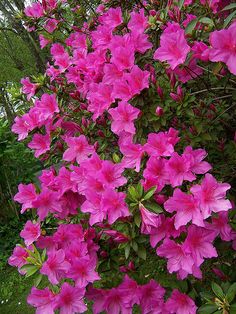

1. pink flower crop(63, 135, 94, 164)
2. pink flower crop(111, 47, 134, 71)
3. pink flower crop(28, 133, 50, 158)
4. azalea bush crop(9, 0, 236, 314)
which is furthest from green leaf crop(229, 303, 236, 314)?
pink flower crop(28, 133, 50, 158)

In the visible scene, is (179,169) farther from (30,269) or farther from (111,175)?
(30,269)

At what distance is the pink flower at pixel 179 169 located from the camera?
1.39 metres

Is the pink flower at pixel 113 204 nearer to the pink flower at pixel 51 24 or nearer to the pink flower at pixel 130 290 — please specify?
the pink flower at pixel 130 290

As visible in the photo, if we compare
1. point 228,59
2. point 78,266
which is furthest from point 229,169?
point 78,266

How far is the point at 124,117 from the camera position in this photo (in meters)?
1.51

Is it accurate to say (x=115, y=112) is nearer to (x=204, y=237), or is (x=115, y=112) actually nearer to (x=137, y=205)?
(x=137, y=205)

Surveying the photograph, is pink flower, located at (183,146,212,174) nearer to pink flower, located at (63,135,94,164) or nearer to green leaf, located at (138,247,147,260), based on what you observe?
green leaf, located at (138,247,147,260)

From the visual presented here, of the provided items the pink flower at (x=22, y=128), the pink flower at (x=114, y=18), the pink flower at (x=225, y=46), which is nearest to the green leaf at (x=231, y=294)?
the pink flower at (x=225, y=46)

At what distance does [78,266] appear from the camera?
4.91 feet

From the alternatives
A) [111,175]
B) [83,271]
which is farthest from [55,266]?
[111,175]

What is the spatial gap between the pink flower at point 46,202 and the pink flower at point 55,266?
19 centimetres

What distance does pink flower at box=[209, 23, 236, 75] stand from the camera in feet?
3.95

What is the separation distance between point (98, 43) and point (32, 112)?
1.45ft

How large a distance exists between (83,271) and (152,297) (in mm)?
337
